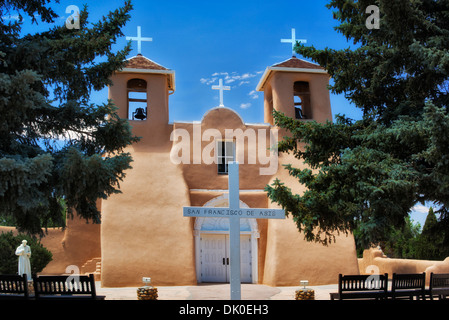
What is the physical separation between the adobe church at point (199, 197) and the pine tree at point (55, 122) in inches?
280

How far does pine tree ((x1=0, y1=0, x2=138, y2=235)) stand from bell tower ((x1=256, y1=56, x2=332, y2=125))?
9.74 metres

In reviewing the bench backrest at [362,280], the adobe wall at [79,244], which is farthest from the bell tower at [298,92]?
the bench backrest at [362,280]

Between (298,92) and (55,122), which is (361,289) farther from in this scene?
(298,92)

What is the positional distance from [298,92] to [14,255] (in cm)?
1389

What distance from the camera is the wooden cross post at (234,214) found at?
8086mm

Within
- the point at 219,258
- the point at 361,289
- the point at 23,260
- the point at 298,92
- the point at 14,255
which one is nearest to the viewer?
the point at 361,289

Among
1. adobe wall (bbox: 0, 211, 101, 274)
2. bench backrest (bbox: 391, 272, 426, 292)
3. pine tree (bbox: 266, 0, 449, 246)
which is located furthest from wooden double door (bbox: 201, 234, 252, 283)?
bench backrest (bbox: 391, 272, 426, 292)

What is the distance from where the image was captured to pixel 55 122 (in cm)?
909

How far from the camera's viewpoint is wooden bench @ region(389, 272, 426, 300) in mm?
8078

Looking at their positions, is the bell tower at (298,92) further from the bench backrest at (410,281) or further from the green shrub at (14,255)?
the green shrub at (14,255)

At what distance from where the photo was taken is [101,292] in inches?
554

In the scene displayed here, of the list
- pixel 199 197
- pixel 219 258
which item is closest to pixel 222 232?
pixel 219 258
